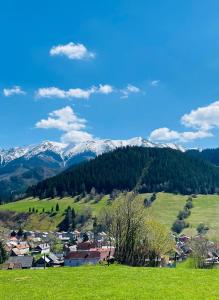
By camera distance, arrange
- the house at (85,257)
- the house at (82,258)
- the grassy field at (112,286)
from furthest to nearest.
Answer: the house at (82,258)
the house at (85,257)
the grassy field at (112,286)

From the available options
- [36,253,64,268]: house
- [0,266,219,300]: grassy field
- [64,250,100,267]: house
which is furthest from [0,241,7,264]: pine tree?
[0,266,219,300]: grassy field

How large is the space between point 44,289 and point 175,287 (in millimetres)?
9136

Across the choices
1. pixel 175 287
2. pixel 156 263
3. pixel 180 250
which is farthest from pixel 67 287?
pixel 180 250

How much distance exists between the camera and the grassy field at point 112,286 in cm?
2852

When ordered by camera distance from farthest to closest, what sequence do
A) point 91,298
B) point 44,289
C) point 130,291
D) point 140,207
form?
point 140,207 → point 44,289 → point 130,291 → point 91,298

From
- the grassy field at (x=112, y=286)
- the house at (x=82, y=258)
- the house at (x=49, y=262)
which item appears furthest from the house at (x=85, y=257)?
the grassy field at (x=112, y=286)

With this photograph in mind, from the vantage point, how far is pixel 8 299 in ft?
94.3

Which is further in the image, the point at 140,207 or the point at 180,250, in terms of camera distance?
Result: the point at 180,250

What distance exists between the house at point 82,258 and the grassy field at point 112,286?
98.2 meters

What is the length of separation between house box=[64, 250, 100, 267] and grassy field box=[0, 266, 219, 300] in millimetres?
98246

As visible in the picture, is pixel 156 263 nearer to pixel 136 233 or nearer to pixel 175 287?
pixel 136 233

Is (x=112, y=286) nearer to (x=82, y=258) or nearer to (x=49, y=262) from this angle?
(x=82, y=258)

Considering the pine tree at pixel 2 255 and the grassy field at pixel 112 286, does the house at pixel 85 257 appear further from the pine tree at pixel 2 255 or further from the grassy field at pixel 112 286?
the grassy field at pixel 112 286

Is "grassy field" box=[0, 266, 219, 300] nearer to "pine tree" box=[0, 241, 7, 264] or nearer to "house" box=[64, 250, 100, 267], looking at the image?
"house" box=[64, 250, 100, 267]
